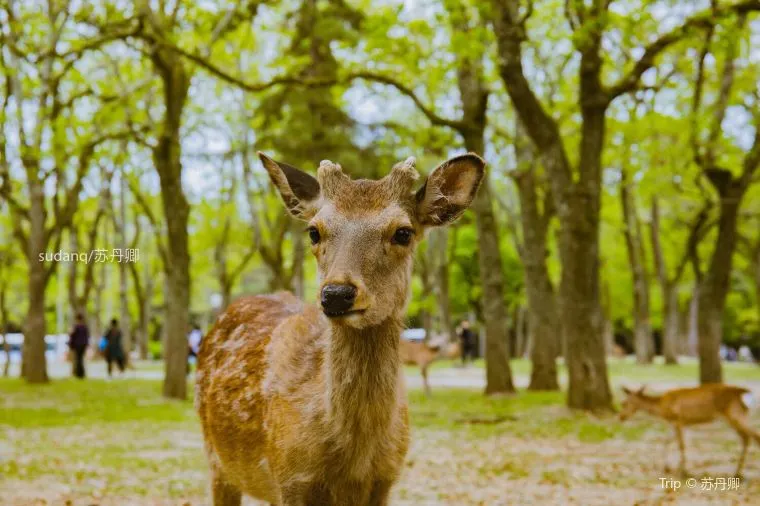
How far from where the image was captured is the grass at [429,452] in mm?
9750

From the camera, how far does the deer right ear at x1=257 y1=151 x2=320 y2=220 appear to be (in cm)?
480

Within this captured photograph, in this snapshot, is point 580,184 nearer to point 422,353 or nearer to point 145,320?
point 422,353

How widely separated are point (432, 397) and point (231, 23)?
1119 centimetres

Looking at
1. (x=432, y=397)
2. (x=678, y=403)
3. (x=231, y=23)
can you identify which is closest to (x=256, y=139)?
(x=231, y=23)

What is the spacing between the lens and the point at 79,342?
29344 mm

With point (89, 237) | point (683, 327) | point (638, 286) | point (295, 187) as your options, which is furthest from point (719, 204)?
point (683, 327)

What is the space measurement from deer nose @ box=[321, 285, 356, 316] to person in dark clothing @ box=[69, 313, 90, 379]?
27.0 metres

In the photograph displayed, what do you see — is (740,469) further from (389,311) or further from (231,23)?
(231,23)

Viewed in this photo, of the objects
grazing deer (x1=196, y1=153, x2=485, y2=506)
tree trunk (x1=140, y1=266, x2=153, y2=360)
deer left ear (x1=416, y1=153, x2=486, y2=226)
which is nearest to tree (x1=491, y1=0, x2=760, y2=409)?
deer left ear (x1=416, y1=153, x2=486, y2=226)

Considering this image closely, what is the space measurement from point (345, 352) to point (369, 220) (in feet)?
2.28

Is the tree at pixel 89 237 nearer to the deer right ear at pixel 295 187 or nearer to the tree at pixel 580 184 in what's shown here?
the tree at pixel 580 184

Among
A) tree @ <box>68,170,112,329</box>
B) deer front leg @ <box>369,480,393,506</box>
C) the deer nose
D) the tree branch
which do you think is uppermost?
the tree branch

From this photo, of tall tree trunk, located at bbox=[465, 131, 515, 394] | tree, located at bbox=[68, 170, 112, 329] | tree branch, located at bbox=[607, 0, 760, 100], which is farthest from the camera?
tree, located at bbox=[68, 170, 112, 329]

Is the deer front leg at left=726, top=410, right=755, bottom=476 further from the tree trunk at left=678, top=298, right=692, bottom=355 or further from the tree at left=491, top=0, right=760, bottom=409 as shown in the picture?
the tree trunk at left=678, top=298, right=692, bottom=355
